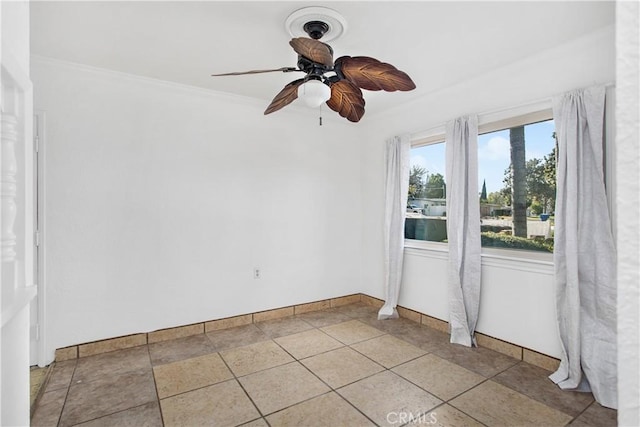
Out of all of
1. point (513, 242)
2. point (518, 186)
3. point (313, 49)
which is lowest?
point (513, 242)

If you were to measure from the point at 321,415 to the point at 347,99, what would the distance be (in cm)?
205

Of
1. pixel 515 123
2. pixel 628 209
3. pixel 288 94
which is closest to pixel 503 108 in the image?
pixel 515 123

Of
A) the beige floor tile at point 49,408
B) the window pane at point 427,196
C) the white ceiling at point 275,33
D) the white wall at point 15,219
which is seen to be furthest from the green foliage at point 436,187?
the beige floor tile at point 49,408

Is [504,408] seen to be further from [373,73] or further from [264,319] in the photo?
[264,319]

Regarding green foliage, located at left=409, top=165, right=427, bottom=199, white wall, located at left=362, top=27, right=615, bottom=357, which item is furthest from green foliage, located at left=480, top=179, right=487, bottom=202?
green foliage, located at left=409, top=165, right=427, bottom=199

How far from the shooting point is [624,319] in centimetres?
30

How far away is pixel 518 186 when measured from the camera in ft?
9.53

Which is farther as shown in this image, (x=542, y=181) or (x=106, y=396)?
(x=542, y=181)

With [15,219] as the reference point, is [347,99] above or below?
above

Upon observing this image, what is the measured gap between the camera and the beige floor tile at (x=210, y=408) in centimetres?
195

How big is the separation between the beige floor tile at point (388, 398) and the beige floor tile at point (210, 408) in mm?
656

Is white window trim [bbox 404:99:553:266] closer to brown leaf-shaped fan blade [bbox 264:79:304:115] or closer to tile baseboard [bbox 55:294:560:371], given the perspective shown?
tile baseboard [bbox 55:294:560:371]

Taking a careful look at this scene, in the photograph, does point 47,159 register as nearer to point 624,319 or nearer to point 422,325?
point 624,319

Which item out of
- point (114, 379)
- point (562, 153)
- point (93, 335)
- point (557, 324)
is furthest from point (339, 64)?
point (93, 335)
